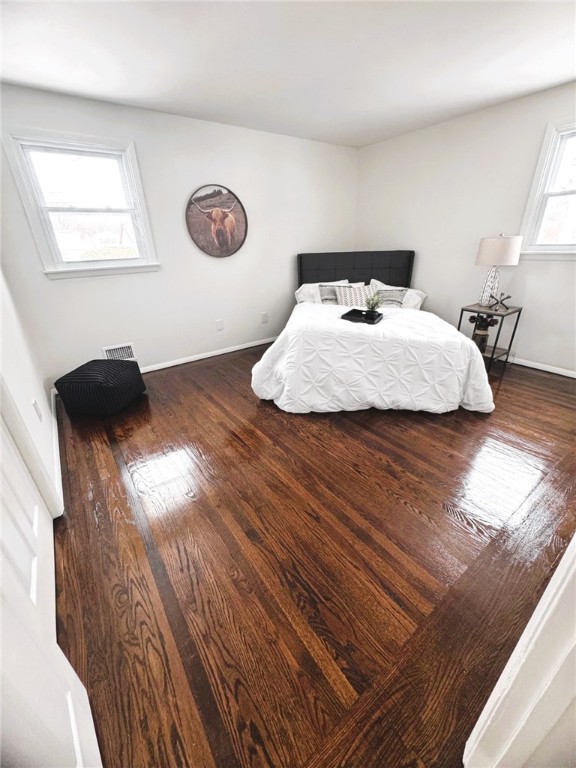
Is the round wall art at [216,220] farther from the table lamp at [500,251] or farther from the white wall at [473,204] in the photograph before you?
the table lamp at [500,251]

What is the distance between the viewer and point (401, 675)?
39.2 inches

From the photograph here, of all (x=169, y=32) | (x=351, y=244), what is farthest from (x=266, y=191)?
(x=169, y=32)

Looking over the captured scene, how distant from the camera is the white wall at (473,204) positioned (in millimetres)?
2887

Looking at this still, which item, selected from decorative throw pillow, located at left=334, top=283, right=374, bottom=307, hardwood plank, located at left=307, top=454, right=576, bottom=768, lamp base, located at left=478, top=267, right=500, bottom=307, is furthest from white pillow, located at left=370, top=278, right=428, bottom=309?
hardwood plank, located at left=307, top=454, right=576, bottom=768

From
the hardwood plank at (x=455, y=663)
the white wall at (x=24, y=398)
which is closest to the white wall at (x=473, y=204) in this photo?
the hardwood plank at (x=455, y=663)

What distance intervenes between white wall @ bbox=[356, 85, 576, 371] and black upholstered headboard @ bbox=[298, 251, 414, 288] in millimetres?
242

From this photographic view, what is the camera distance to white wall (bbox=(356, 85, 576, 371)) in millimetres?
2887

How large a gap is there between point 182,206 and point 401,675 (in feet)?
12.8

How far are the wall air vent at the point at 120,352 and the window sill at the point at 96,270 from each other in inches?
28.5

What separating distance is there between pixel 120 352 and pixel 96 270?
2.75 ft

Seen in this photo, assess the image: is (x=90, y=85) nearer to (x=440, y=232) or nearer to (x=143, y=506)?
(x=143, y=506)

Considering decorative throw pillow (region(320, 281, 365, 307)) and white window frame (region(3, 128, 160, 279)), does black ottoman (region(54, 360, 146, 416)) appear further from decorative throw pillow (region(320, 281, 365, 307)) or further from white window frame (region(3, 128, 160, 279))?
decorative throw pillow (region(320, 281, 365, 307))

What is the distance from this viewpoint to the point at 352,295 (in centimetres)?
366

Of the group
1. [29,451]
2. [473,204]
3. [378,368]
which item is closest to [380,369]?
[378,368]
